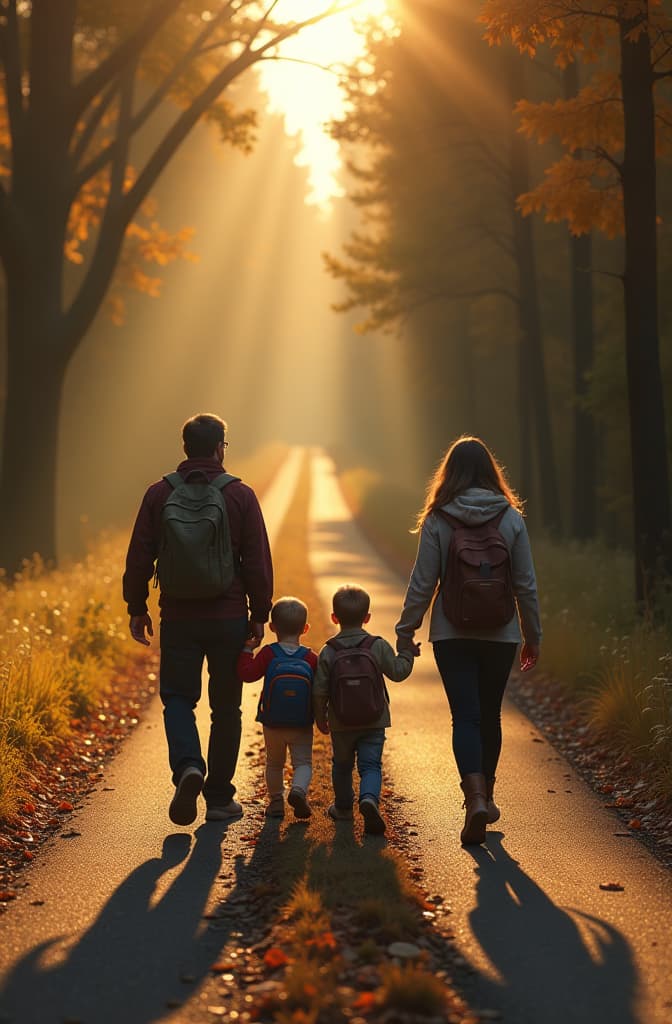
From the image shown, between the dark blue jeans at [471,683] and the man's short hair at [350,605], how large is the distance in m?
0.44

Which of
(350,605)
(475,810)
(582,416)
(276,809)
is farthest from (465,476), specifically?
(582,416)

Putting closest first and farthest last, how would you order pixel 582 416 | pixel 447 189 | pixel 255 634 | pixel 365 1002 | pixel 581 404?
1. pixel 365 1002
2. pixel 255 634
3. pixel 581 404
4. pixel 582 416
5. pixel 447 189

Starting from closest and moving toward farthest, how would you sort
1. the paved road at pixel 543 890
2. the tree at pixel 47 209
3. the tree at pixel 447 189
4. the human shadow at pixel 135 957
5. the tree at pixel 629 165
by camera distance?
1. the human shadow at pixel 135 957
2. the paved road at pixel 543 890
3. the tree at pixel 629 165
4. the tree at pixel 47 209
5. the tree at pixel 447 189

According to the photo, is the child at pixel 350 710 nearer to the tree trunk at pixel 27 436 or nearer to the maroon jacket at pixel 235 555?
the maroon jacket at pixel 235 555

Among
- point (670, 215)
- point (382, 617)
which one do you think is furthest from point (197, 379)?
point (382, 617)

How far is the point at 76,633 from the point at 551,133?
6.51 metres

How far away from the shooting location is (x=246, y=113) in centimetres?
1745

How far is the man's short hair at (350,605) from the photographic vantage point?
21.1ft

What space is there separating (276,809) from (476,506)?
2080mm

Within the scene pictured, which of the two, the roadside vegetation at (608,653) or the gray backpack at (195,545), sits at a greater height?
the gray backpack at (195,545)

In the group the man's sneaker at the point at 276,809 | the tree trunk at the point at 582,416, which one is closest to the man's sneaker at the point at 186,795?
the man's sneaker at the point at 276,809

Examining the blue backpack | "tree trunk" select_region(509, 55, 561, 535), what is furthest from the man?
"tree trunk" select_region(509, 55, 561, 535)

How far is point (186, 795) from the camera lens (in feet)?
20.9

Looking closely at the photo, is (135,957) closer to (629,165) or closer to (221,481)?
(221,481)
